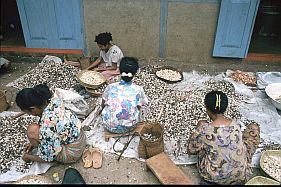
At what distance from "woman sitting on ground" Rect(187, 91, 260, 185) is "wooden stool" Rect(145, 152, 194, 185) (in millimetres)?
243

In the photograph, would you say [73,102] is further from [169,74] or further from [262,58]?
[262,58]

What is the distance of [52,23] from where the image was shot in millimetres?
4953

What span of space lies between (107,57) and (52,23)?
4.23 feet

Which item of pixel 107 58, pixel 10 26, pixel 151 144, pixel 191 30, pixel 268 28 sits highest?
pixel 191 30

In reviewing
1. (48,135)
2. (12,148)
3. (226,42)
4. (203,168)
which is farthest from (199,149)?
(226,42)

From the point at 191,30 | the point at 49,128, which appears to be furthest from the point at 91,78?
the point at 191,30

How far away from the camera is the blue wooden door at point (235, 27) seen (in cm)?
445

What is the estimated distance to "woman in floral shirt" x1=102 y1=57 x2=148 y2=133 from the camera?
3189 mm

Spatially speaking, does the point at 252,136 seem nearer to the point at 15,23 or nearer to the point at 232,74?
the point at 232,74

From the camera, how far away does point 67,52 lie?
516cm

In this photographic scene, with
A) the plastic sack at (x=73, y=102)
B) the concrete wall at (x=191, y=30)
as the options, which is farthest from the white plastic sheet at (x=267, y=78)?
the plastic sack at (x=73, y=102)

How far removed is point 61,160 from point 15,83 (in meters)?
2.18

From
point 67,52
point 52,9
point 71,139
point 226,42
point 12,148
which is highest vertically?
point 52,9

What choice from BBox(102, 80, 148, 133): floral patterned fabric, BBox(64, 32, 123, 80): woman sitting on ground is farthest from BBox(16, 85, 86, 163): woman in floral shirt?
BBox(64, 32, 123, 80): woman sitting on ground
